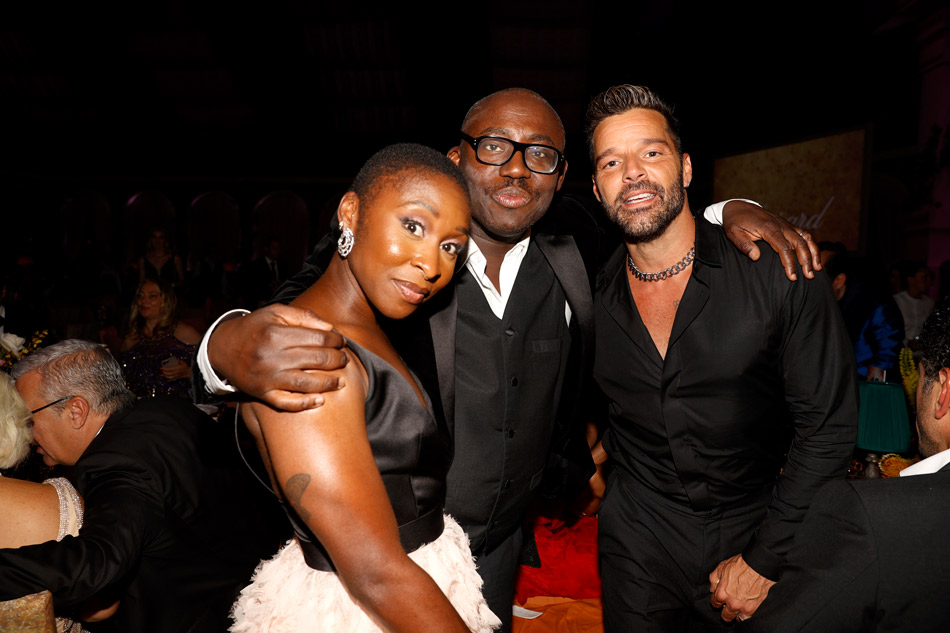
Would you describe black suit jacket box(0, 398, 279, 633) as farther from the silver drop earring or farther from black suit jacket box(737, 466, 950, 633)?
black suit jacket box(737, 466, 950, 633)

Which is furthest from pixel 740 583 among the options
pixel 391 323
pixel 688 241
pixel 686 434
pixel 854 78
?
pixel 854 78

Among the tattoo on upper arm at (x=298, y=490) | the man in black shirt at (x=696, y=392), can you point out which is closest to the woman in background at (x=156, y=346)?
the man in black shirt at (x=696, y=392)

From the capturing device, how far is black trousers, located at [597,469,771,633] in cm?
Result: 200

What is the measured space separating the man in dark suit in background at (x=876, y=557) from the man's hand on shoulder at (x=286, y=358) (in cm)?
104

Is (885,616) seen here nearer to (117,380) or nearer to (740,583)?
(740,583)

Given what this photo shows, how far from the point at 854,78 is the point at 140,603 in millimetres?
9986

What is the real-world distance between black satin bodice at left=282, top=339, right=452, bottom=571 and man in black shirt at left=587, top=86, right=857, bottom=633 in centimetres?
94

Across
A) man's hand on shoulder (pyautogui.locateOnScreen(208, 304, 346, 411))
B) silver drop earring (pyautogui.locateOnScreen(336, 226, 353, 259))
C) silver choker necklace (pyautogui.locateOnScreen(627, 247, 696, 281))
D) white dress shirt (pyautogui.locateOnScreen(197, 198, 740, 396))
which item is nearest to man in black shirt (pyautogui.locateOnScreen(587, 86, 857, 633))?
silver choker necklace (pyautogui.locateOnScreen(627, 247, 696, 281))

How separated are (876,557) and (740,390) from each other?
31.6 inches

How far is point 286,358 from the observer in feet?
3.51

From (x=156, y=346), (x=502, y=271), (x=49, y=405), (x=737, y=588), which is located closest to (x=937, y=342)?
(x=737, y=588)

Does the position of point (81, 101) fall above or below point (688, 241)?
above

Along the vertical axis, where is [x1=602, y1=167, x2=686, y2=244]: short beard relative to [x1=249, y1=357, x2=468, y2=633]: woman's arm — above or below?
above

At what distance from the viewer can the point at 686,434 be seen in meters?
1.99
